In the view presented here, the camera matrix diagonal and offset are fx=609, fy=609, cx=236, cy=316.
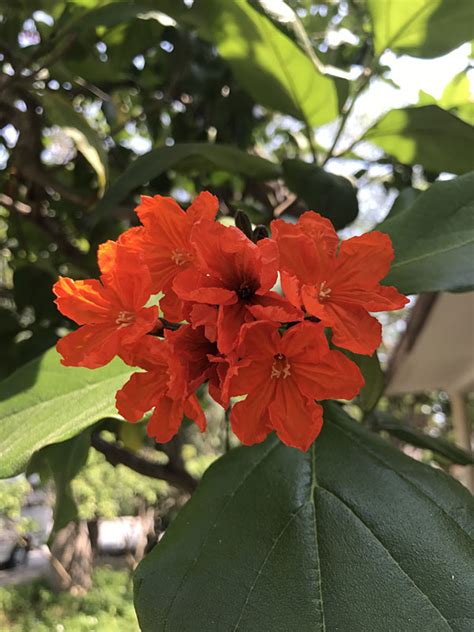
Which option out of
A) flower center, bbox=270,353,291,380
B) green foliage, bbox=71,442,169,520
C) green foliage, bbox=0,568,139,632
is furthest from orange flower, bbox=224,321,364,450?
green foliage, bbox=71,442,169,520

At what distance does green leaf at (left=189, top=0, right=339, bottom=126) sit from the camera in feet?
2.38

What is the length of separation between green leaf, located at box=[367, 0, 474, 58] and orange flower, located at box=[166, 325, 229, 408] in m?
0.56

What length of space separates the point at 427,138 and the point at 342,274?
1.50 ft

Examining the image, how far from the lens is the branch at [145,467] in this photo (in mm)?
1133

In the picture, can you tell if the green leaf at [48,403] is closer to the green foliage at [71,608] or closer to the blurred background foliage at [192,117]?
the blurred background foliage at [192,117]

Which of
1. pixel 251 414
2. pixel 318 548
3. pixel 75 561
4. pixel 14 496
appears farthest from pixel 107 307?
pixel 75 561

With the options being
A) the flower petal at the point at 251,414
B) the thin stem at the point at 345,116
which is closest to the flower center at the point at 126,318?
the flower petal at the point at 251,414

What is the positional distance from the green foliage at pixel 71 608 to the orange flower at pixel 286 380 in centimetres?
494

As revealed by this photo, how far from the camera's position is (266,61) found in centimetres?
78

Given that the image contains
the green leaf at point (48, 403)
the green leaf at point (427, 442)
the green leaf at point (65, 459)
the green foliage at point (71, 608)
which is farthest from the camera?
the green foliage at point (71, 608)

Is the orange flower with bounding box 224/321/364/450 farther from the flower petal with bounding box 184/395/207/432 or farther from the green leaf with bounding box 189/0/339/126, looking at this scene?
the green leaf with bounding box 189/0/339/126

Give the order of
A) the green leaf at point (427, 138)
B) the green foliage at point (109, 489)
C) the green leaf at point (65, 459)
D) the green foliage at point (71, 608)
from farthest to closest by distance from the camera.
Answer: the green foliage at point (109, 489) < the green foliage at point (71, 608) < the green leaf at point (427, 138) < the green leaf at point (65, 459)

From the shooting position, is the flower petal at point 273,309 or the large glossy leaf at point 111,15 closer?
the flower petal at point 273,309

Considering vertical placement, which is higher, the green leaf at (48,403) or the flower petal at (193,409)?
the flower petal at (193,409)
